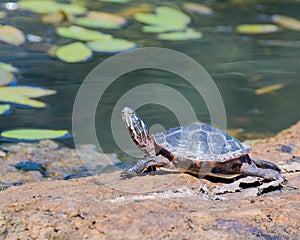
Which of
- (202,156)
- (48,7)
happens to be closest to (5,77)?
(48,7)

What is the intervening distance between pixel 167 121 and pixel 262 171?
79.5 inches

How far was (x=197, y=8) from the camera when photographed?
7469 mm

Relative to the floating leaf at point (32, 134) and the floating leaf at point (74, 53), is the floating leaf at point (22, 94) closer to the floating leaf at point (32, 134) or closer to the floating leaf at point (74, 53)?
the floating leaf at point (32, 134)

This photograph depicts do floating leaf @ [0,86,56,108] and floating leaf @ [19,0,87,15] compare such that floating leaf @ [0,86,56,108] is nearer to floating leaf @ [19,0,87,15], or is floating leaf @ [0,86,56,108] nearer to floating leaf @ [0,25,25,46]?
floating leaf @ [0,25,25,46]

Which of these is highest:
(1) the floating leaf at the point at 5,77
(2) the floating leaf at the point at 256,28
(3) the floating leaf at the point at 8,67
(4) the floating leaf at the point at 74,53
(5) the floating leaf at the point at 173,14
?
(5) the floating leaf at the point at 173,14

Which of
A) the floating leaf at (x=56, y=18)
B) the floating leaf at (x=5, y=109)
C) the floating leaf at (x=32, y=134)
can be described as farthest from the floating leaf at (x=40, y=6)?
the floating leaf at (x=32, y=134)

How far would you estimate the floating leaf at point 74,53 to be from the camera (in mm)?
5371

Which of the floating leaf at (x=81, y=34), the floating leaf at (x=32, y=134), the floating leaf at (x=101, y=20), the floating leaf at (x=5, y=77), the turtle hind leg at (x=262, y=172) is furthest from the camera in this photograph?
the floating leaf at (x=101, y=20)

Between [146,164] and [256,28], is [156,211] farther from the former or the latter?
[256,28]

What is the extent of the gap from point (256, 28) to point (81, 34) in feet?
7.63

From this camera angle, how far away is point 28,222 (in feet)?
6.39

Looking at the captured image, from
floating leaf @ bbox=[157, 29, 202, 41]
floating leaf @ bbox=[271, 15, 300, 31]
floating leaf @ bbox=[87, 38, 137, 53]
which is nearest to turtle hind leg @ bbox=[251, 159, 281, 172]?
floating leaf @ bbox=[87, 38, 137, 53]

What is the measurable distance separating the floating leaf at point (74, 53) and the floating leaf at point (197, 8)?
2337 mm

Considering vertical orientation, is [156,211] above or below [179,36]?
below
